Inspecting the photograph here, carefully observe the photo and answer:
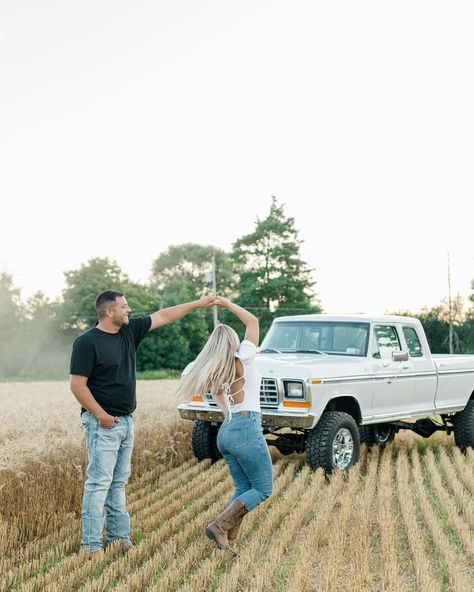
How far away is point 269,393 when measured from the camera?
8.90 m

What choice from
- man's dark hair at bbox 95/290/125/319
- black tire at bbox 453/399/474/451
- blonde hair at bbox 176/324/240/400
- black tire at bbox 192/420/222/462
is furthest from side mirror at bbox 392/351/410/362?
man's dark hair at bbox 95/290/125/319

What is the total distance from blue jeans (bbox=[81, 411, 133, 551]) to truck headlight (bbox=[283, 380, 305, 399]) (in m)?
3.17

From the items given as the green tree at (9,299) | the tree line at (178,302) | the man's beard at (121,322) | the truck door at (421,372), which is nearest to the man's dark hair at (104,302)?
the man's beard at (121,322)

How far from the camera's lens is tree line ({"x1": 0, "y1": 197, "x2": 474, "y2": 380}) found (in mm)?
49250

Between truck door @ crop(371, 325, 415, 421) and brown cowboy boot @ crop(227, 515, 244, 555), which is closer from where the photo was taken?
brown cowboy boot @ crop(227, 515, 244, 555)

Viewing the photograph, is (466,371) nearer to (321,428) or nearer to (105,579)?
(321,428)

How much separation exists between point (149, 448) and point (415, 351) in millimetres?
4340

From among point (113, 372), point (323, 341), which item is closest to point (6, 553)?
point (113, 372)

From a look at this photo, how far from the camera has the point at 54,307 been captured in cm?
6312

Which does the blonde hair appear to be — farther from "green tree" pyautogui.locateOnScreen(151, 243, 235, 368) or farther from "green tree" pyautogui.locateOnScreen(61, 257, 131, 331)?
"green tree" pyautogui.locateOnScreen(61, 257, 131, 331)

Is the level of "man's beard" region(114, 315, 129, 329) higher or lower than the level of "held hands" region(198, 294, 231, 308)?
lower

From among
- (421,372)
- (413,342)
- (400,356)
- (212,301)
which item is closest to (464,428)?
(421,372)

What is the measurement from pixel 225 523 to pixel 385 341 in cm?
547

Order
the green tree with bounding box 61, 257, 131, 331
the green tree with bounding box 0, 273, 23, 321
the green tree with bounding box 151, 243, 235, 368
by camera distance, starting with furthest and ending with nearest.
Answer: the green tree with bounding box 0, 273, 23, 321, the green tree with bounding box 61, 257, 131, 331, the green tree with bounding box 151, 243, 235, 368
